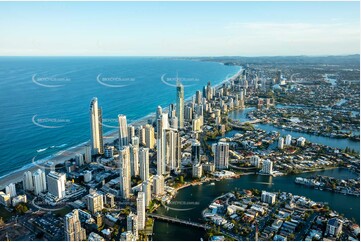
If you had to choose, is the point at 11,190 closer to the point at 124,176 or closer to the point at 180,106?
the point at 124,176

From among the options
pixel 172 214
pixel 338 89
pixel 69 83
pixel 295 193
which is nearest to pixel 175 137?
pixel 172 214

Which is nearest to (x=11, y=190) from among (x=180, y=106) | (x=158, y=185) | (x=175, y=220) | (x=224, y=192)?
(x=158, y=185)

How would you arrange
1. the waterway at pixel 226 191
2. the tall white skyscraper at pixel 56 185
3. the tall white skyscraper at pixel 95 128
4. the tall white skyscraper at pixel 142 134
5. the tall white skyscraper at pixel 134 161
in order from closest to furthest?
the waterway at pixel 226 191, the tall white skyscraper at pixel 56 185, the tall white skyscraper at pixel 134 161, the tall white skyscraper at pixel 95 128, the tall white skyscraper at pixel 142 134

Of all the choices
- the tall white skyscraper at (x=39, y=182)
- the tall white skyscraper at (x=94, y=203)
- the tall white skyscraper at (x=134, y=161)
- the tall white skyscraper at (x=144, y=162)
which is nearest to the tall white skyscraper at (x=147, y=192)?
the tall white skyscraper at (x=94, y=203)

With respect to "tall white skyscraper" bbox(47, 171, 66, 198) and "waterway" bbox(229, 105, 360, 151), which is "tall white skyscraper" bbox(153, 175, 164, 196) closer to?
"tall white skyscraper" bbox(47, 171, 66, 198)

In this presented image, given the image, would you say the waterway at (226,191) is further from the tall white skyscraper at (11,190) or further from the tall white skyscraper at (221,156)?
the tall white skyscraper at (11,190)

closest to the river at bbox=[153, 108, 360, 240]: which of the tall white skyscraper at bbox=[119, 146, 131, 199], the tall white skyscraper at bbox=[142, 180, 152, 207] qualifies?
the tall white skyscraper at bbox=[142, 180, 152, 207]

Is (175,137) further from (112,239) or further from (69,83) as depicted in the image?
(69,83)
